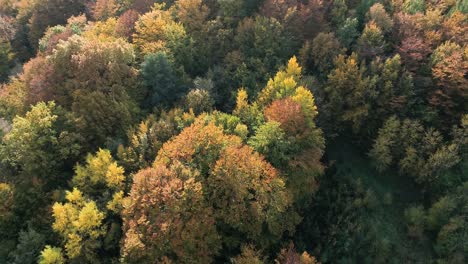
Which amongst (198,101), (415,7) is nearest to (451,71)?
(415,7)

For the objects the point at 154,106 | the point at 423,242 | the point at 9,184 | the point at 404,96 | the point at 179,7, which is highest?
the point at 179,7

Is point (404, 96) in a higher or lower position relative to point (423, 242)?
higher

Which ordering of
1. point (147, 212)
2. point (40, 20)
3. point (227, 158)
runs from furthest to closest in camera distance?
point (40, 20) → point (227, 158) → point (147, 212)

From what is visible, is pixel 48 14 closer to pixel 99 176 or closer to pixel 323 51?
pixel 99 176

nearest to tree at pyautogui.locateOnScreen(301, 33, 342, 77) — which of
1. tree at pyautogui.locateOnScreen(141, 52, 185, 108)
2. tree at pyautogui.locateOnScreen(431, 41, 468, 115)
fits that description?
tree at pyautogui.locateOnScreen(431, 41, 468, 115)

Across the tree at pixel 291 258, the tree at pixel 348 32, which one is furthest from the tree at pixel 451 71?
the tree at pixel 291 258

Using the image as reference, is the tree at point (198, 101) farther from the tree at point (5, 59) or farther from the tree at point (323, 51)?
the tree at point (5, 59)

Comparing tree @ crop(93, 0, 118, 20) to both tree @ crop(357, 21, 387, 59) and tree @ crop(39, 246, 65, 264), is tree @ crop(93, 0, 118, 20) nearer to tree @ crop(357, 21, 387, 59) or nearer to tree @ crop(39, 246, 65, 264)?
tree @ crop(357, 21, 387, 59)

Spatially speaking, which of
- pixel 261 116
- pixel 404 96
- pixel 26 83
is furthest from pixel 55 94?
pixel 404 96

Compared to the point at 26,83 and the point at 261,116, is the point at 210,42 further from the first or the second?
the point at 26,83
